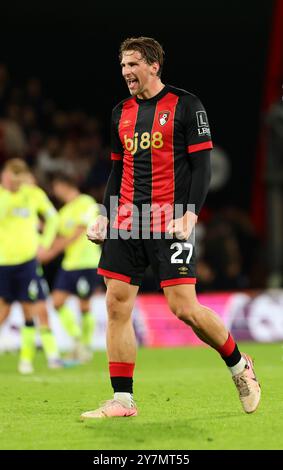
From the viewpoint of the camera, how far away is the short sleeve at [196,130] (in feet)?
21.3

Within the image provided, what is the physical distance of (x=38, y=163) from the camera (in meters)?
17.8

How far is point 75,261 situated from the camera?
12.7 metres

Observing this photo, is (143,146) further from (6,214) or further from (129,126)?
(6,214)

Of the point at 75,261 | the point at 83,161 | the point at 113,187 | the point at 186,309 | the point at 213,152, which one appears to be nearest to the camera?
the point at 186,309

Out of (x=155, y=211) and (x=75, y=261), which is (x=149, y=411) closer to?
(x=155, y=211)

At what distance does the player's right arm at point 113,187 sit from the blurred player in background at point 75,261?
224 inches

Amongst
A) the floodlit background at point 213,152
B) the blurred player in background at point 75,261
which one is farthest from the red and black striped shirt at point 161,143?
the blurred player in background at point 75,261

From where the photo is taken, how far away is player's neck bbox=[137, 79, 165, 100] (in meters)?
6.66

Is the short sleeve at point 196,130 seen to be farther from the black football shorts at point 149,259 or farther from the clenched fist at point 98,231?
the clenched fist at point 98,231

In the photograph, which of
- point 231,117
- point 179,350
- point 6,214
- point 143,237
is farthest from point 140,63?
point 231,117

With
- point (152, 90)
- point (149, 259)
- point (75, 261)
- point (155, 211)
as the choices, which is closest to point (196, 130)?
point (152, 90)

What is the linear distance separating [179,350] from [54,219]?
3223mm

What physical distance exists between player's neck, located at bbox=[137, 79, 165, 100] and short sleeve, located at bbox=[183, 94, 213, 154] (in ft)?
0.88

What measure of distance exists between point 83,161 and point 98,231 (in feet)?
38.8
